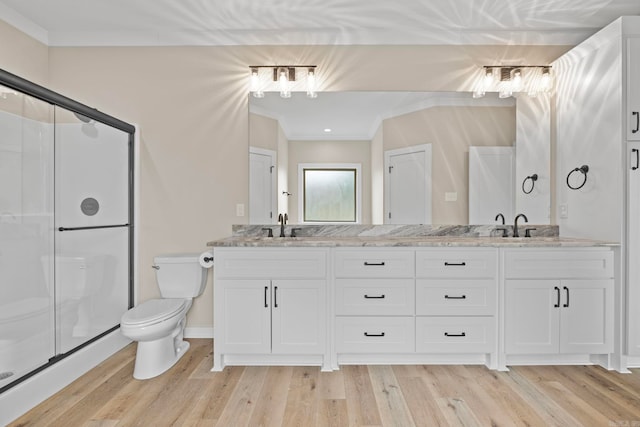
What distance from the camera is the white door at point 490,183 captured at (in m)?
2.90

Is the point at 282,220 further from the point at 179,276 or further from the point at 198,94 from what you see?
the point at 198,94

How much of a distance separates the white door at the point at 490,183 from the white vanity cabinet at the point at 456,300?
63 centimetres

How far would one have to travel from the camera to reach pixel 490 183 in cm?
291

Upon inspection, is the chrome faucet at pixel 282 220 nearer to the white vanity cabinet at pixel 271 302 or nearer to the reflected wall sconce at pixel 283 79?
the white vanity cabinet at pixel 271 302

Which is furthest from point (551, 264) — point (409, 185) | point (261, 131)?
point (261, 131)

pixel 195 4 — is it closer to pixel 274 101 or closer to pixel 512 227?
pixel 274 101

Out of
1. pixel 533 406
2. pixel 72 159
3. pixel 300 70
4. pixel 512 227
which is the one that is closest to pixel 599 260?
pixel 512 227

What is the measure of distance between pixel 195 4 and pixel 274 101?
86 centimetres

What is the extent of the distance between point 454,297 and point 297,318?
1.03 meters

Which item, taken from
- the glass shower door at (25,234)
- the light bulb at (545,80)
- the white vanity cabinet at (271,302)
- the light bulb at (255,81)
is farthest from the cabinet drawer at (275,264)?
the light bulb at (545,80)

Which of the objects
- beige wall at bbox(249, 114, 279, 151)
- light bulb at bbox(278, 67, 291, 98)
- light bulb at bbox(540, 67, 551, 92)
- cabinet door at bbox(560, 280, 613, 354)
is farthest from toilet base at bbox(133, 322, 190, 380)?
light bulb at bbox(540, 67, 551, 92)

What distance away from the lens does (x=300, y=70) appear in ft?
9.70

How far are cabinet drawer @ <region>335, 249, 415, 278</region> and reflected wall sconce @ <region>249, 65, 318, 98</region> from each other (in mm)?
1366

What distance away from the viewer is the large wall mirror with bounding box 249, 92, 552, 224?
2908mm
